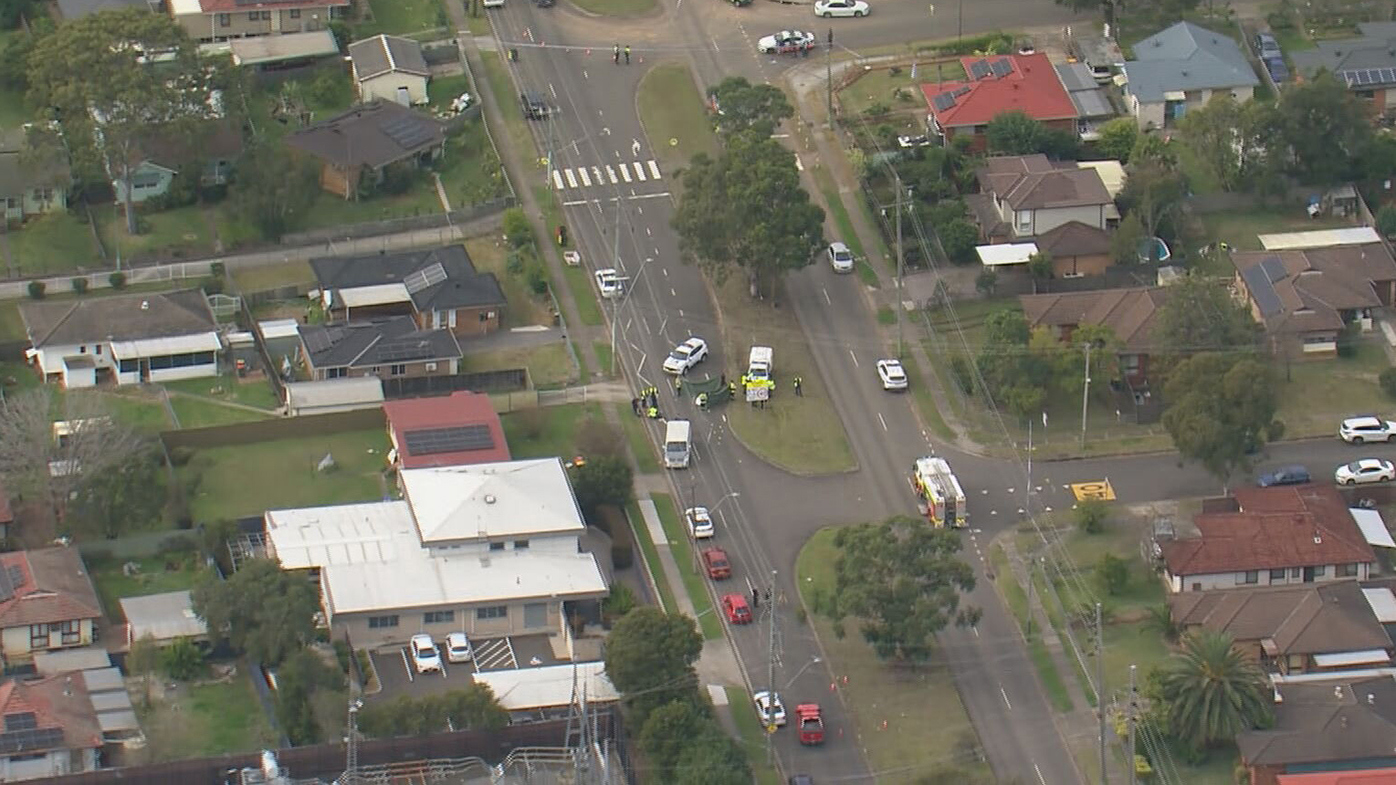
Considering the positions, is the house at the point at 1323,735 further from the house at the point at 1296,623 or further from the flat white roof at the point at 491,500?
the flat white roof at the point at 491,500

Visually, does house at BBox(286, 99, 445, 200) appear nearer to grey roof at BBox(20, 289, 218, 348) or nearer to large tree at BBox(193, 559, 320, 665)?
grey roof at BBox(20, 289, 218, 348)

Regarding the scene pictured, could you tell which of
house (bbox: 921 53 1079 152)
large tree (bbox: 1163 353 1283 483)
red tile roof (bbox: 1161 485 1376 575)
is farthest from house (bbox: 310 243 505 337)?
red tile roof (bbox: 1161 485 1376 575)

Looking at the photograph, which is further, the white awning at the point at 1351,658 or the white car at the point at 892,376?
the white car at the point at 892,376

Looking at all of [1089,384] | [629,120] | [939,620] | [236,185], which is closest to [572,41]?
[629,120]

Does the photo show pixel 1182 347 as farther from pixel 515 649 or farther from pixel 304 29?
pixel 304 29

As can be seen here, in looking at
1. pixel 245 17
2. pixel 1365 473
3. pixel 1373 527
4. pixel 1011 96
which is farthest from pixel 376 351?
pixel 1373 527

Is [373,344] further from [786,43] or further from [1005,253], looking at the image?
[786,43]

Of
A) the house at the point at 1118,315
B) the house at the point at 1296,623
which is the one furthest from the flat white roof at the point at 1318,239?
the house at the point at 1296,623
